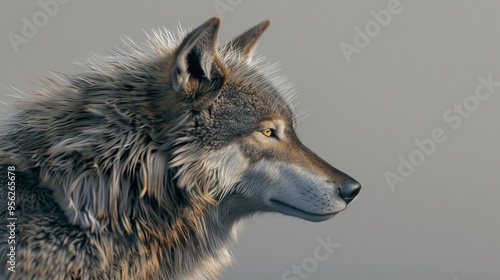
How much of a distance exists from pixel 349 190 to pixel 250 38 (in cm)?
255

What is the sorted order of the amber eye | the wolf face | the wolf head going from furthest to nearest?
the amber eye, the wolf face, the wolf head

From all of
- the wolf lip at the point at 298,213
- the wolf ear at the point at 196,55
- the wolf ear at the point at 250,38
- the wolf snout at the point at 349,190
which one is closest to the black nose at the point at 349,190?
the wolf snout at the point at 349,190

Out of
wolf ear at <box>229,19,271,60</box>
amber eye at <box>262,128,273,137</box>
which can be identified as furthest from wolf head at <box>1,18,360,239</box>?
wolf ear at <box>229,19,271,60</box>

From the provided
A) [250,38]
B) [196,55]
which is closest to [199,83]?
[196,55]

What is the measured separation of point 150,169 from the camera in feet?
24.4

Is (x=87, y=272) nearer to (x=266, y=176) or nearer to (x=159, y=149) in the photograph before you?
(x=159, y=149)

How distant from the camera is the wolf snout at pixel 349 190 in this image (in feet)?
25.6

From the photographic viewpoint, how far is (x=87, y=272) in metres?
7.04

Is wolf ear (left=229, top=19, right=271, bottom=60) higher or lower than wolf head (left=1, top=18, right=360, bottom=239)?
higher

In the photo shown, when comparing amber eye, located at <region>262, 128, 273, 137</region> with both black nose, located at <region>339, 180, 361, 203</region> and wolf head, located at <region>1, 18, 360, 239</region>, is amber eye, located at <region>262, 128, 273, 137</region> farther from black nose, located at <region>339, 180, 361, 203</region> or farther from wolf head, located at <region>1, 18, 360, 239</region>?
black nose, located at <region>339, 180, 361, 203</region>

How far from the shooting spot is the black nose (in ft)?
25.6

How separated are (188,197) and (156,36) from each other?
2.15 meters

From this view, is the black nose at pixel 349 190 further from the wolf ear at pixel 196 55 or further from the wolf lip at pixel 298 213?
the wolf ear at pixel 196 55

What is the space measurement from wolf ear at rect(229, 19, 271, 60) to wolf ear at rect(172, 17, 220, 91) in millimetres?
1426
